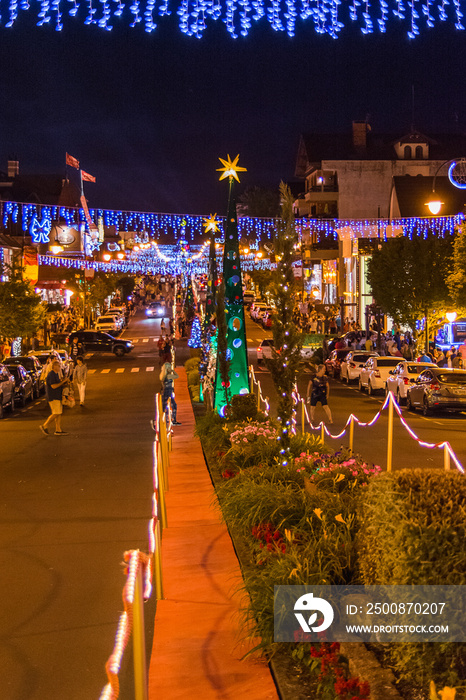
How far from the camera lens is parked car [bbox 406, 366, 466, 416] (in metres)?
23.3

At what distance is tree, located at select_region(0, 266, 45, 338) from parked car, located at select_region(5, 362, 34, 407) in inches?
371

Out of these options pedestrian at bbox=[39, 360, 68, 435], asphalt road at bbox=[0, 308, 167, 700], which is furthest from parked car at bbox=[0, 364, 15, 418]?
pedestrian at bbox=[39, 360, 68, 435]

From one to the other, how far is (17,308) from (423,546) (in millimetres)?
35266

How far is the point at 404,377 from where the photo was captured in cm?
2697

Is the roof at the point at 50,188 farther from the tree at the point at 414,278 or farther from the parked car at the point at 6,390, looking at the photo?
the parked car at the point at 6,390

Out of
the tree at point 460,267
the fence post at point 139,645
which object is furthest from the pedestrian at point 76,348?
the fence post at point 139,645

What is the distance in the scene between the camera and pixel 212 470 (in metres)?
13.6

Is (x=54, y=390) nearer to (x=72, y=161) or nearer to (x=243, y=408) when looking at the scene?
(x=243, y=408)

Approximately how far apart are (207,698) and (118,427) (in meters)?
16.9

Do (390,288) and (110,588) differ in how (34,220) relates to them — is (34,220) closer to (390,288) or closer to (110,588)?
(390,288)

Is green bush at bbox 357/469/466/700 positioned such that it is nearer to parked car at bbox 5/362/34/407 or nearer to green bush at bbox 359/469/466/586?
green bush at bbox 359/469/466/586

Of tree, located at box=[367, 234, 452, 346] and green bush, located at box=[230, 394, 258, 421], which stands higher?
tree, located at box=[367, 234, 452, 346]

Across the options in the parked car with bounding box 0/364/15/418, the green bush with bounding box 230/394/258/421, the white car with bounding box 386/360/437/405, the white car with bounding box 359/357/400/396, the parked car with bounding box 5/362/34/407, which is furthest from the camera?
the white car with bounding box 359/357/400/396

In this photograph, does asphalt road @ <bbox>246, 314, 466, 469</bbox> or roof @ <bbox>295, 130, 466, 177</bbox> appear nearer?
asphalt road @ <bbox>246, 314, 466, 469</bbox>
